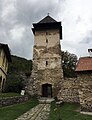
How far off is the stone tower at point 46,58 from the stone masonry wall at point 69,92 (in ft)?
7.83

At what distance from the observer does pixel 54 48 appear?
25516mm

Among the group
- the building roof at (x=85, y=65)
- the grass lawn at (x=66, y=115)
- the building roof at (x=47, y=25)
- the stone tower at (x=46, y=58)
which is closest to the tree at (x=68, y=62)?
the stone tower at (x=46, y=58)

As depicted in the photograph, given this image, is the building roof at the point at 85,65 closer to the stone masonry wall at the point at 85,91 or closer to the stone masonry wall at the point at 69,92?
the stone masonry wall at the point at 85,91

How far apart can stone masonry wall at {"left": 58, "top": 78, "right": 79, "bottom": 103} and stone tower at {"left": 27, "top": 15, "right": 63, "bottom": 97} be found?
2386 millimetres

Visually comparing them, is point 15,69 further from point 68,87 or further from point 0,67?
point 68,87

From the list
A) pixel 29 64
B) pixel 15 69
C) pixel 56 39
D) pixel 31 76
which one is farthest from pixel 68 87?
pixel 29 64

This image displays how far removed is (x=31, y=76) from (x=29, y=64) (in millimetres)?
12466

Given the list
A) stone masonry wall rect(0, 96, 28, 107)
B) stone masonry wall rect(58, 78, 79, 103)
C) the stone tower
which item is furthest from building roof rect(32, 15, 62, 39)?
stone masonry wall rect(0, 96, 28, 107)

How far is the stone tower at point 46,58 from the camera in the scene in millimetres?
23859

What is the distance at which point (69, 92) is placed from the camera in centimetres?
2067

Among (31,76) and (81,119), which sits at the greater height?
(31,76)

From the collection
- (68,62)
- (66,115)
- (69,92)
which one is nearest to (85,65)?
(66,115)

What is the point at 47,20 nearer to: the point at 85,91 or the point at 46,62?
the point at 46,62

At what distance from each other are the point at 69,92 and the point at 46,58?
21.0 ft
